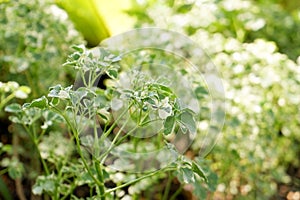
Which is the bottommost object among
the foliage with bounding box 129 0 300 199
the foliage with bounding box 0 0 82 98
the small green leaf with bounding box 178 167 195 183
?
the foliage with bounding box 129 0 300 199

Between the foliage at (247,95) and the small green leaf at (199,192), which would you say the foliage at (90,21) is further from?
the small green leaf at (199,192)

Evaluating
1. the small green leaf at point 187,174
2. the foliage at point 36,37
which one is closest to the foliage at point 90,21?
the foliage at point 36,37

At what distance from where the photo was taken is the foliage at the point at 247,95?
169 cm

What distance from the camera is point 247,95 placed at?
1675mm

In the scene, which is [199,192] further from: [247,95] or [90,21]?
[90,21]

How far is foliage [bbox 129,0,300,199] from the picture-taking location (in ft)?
5.53

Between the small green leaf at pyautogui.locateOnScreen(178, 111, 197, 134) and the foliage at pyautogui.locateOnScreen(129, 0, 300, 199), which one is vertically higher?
the small green leaf at pyautogui.locateOnScreen(178, 111, 197, 134)

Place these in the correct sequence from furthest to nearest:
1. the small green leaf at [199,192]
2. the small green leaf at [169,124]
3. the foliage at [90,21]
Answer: the foliage at [90,21] → the small green leaf at [199,192] → the small green leaf at [169,124]

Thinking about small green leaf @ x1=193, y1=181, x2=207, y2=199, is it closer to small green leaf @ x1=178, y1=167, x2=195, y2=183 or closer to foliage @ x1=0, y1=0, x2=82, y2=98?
small green leaf @ x1=178, y1=167, x2=195, y2=183

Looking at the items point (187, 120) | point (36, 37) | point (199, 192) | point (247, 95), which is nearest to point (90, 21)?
point (36, 37)

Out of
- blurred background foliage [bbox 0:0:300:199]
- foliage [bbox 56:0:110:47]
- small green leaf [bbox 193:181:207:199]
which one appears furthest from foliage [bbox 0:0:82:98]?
foliage [bbox 56:0:110:47]

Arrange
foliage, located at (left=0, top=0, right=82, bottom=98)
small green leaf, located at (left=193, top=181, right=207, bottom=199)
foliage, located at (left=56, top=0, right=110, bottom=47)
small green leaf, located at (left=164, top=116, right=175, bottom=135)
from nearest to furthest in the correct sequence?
small green leaf, located at (left=164, top=116, right=175, bottom=135), small green leaf, located at (left=193, top=181, right=207, bottom=199), foliage, located at (left=0, top=0, right=82, bottom=98), foliage, located at (left=56, top=0, right=110, bottom=47)

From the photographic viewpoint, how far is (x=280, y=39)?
2625 millimetres

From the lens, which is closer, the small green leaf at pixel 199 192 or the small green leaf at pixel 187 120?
the small green leaf at pixel 187 120
